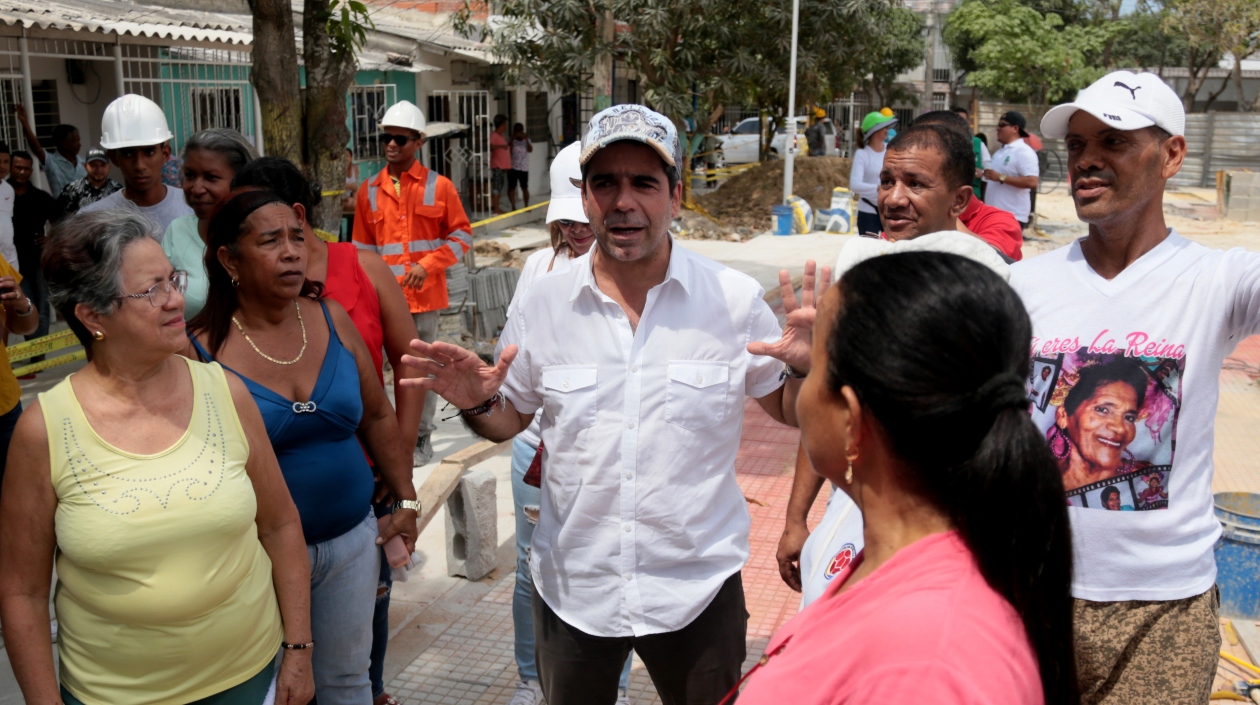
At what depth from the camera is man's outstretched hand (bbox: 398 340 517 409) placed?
8.09 feet

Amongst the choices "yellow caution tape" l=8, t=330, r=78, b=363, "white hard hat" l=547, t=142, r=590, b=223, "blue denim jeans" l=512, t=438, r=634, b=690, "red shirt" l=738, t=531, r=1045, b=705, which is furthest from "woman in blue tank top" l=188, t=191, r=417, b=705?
"yellow caution tape" l=8, t=330, r=78, b=363

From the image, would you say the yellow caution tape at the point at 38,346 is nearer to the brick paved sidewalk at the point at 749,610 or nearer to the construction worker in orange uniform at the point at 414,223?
the construction worker in orange uniform at the point at 414,223

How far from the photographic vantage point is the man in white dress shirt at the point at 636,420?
2533 millimetres

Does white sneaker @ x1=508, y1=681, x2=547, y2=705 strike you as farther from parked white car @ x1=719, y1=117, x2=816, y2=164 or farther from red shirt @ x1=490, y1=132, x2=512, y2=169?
parked white car @ x1=719, y1=117, x2=816, y2=164

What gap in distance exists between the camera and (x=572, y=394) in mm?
2566

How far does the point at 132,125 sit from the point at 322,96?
169cm

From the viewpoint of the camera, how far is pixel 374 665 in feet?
11.5

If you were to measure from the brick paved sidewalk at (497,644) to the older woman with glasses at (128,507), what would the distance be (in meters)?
1.41

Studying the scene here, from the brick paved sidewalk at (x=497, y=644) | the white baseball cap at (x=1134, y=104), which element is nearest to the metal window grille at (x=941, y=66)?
the brick paved sidewalk at (x=497, y=644)

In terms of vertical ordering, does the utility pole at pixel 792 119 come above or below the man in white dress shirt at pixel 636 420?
above

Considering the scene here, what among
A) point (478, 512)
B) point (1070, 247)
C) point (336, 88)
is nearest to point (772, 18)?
point (336, 88)

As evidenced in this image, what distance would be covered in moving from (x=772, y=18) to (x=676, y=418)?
1720 centimetres

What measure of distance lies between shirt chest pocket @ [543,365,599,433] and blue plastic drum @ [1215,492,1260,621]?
3172 millimetres

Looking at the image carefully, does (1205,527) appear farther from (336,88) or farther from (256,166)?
(336,88)
